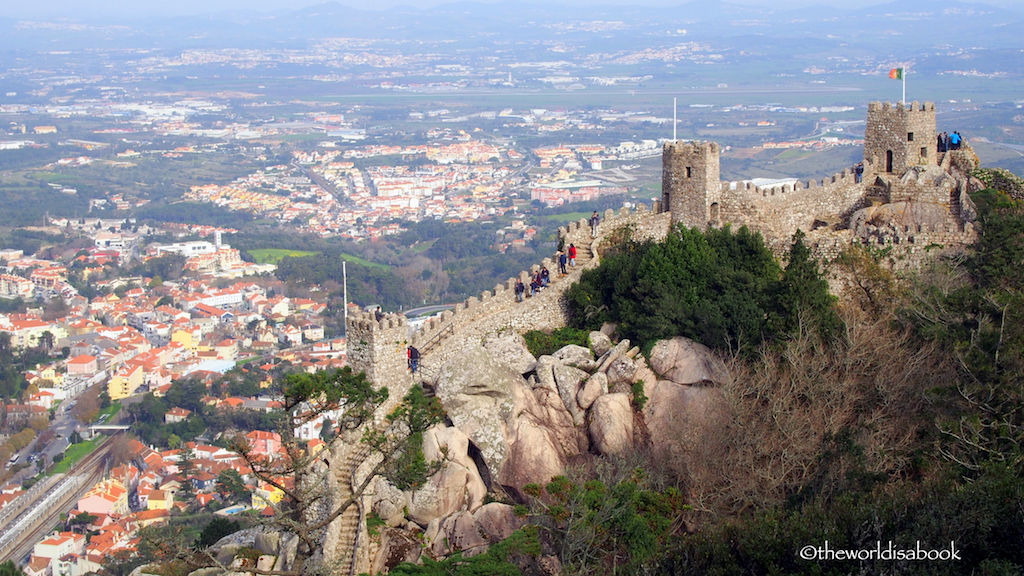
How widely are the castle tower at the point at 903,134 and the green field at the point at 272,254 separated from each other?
81.7 meters

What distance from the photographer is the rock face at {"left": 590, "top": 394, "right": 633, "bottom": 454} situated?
76.5 feet

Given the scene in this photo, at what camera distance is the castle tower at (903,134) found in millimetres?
27938

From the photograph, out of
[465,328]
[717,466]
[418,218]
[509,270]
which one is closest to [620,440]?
[717,466]

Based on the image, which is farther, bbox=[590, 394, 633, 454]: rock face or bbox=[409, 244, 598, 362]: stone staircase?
bbox=[409, 244, 598, 362]: stone staircase

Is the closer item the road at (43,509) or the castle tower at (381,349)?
the castle tower at (381,349)

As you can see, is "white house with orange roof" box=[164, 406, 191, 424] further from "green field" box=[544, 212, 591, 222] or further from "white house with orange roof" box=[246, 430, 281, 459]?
"green field" box=[544, 212, 591, 222]

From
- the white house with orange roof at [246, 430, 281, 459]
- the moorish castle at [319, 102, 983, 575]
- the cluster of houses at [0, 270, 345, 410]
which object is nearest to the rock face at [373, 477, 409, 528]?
the moorish castle at [319, 102, 983, 575]

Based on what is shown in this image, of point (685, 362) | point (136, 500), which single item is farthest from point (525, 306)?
point (136, 500)

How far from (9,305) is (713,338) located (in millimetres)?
80582

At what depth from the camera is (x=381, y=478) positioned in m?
22.3

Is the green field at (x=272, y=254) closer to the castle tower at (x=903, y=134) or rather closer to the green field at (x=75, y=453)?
the green field at (x=75, y=453)

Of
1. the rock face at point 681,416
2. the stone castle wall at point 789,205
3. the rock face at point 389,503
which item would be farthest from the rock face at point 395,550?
the stone castle wall at point 789,205

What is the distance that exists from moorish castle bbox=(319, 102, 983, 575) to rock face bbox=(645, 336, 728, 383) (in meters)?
3.06

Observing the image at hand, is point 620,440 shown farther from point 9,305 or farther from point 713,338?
point 9,305
